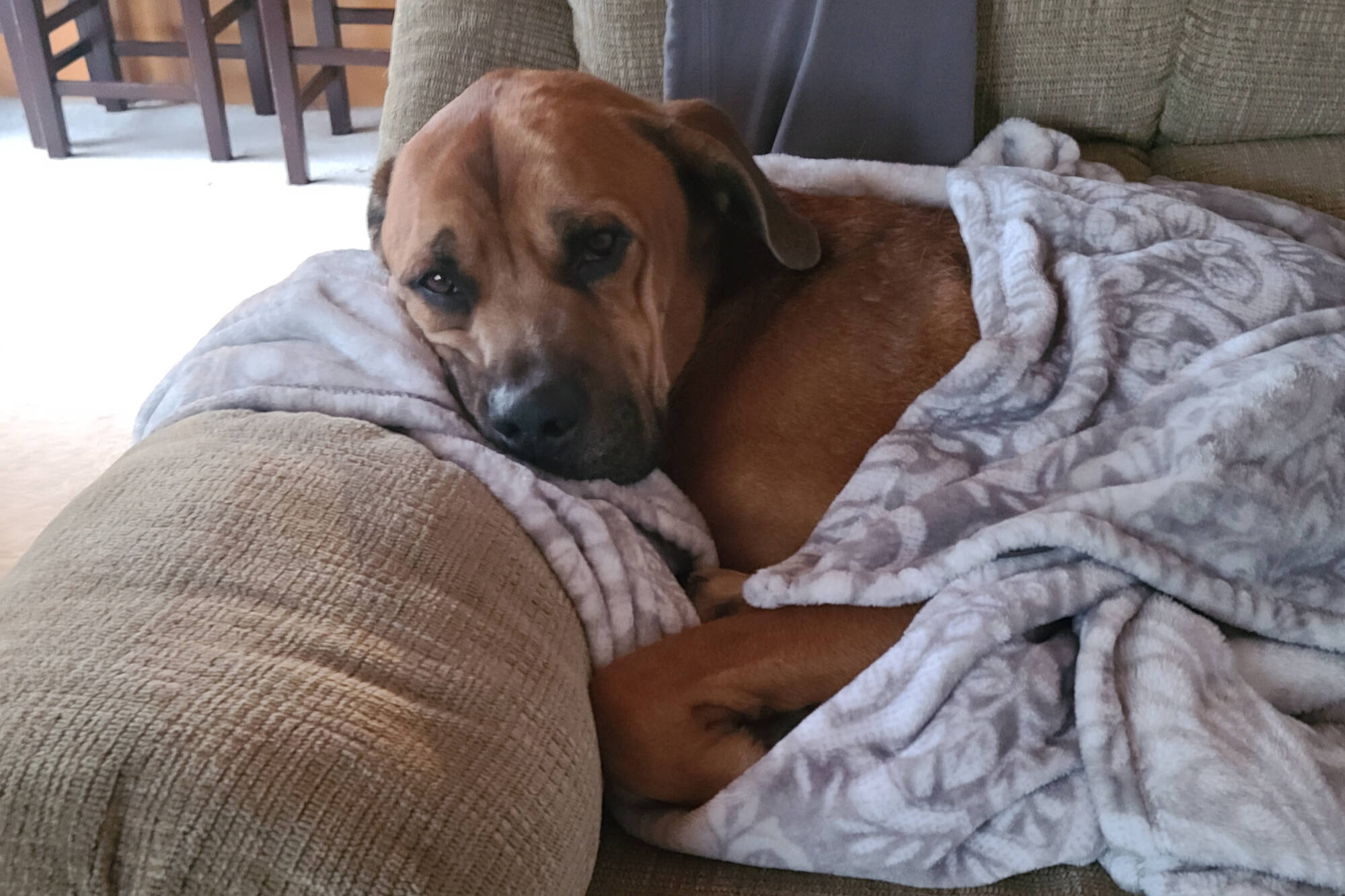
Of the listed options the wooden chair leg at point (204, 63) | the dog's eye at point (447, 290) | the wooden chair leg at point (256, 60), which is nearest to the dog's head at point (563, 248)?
the dog's eye at point (447, 290)

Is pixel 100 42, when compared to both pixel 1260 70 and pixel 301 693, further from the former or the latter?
pixel 301 693

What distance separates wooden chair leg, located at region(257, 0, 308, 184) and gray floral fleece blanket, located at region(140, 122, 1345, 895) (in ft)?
9.83

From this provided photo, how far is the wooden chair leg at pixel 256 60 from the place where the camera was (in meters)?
4.73

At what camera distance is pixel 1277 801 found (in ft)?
3.47

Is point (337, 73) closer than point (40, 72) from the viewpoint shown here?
No

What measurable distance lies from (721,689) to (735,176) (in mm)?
727

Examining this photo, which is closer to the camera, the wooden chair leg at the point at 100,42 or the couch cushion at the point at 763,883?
the couch cushion at the point at 763,883

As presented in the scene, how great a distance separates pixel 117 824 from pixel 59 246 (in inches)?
145

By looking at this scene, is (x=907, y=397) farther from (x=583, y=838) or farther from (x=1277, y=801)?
(x=583, y=838)

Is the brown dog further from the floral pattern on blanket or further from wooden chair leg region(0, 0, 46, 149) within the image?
wooden chair leg region(0, 0, 46, 149)

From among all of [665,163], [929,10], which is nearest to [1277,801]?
[665,163]

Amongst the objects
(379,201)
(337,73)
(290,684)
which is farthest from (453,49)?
(337,73)

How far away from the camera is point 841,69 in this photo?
188 centimetres

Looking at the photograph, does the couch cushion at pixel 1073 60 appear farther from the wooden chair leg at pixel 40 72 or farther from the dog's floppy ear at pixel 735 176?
the wooden chair leg at pixel 40 72
